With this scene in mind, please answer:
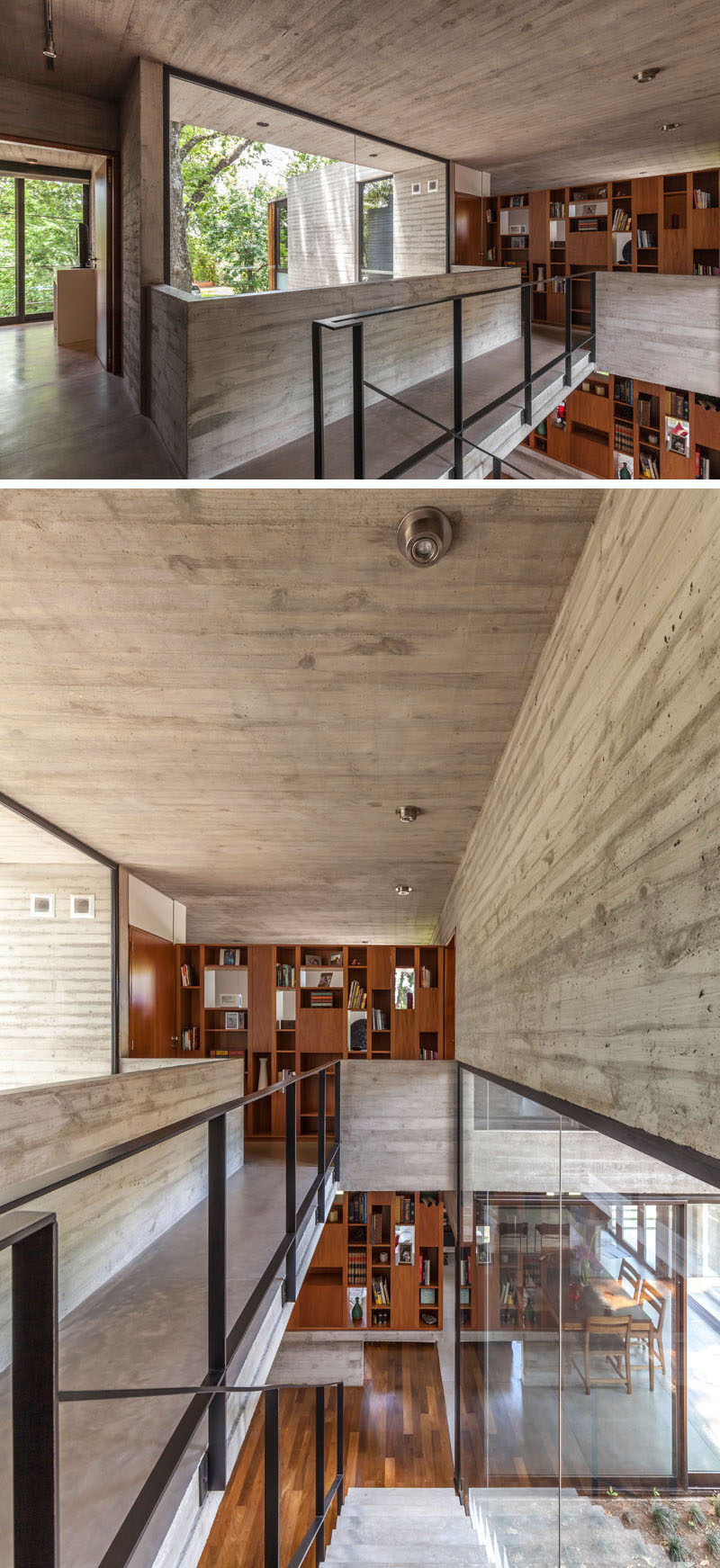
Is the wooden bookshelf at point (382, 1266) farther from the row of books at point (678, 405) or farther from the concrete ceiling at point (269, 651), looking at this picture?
the row of books at point (678, 405)

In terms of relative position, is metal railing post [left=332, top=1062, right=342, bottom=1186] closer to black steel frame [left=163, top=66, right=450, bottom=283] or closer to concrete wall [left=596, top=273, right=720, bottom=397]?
concrete wall [left=596, top=273, right=720, bottom=397]

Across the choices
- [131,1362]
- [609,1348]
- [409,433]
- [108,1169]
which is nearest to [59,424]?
[409,433]

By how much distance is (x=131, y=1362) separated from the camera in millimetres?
3867

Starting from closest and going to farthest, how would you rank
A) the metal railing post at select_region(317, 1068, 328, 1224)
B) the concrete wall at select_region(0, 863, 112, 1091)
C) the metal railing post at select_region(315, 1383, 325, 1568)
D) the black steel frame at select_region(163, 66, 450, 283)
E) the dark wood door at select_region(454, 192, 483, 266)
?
1. the black steel frame at select_region(163, 66, 450, 283)
2. the dark wood door at select_region(454, 192, 483, 266)
3. the metal railing post at select_region(315, 1383, 325, 1568)
4. the metal railing post at select_region(317, 1068, 328, 1224)
5. the concrete wall at select_region(0, 863, 112, 1091)

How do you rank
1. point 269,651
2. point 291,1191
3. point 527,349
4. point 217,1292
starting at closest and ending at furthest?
point 217,1292, point 269,651, point 527,349, point 291,1191

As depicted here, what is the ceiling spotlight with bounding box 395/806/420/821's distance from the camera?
204 inches

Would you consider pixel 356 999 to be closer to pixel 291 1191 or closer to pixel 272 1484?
pixel 291 1191

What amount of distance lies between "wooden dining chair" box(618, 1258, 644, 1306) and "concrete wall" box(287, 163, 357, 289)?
2.26 m

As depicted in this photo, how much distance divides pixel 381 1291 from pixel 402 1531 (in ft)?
11.5

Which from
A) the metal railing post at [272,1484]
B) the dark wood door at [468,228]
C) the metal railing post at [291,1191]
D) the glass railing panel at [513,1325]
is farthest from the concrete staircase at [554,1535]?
the dark wood door at [468,228]

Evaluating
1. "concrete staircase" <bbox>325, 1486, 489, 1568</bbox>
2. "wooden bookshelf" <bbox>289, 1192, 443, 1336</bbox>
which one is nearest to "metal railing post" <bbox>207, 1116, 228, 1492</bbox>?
"concrete staircase" <bbox>325, 1486, 489, 1568</bbox>

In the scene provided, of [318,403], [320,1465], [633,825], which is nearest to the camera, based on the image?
[633,825]

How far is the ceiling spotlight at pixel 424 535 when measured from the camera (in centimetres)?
238

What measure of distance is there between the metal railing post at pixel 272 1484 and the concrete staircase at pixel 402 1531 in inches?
132
